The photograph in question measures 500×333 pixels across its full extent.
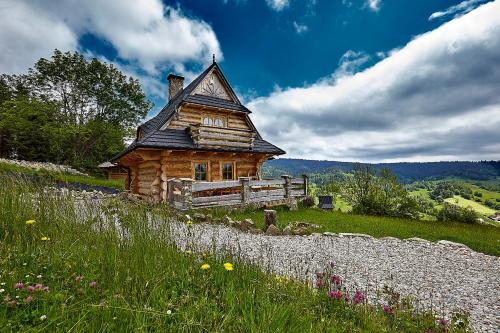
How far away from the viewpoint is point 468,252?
7.30 meters

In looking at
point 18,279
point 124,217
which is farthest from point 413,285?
point 18,279

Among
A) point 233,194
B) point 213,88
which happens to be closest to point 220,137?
point 233,194

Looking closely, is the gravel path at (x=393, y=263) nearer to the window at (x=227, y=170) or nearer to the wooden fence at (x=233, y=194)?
the wooden fence at (x=233, y=194)

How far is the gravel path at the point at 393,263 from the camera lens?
403cm

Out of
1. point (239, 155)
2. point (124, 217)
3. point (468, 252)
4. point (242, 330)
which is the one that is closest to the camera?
point (242, 330)

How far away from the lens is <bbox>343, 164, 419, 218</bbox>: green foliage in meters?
Answer: 15.5

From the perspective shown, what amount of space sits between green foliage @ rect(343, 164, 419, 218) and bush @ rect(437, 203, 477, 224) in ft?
4.32

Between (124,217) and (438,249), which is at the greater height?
(124,217)

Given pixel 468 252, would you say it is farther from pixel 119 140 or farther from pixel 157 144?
pixel 119 140

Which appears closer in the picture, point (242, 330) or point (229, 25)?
point (242, 330)

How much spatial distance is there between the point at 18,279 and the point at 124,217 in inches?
45.8

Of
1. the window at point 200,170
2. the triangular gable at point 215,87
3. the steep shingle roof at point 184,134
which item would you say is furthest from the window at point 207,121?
the window at point 200,170

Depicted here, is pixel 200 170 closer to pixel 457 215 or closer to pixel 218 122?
pixel 218 122

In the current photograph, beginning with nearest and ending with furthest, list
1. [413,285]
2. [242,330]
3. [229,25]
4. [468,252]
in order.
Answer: [242,330], [413,285], [468,252], [229,25]
